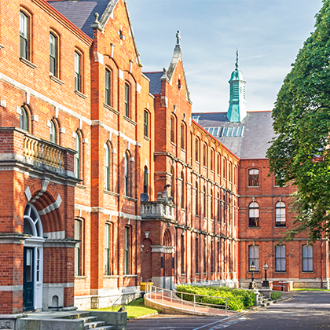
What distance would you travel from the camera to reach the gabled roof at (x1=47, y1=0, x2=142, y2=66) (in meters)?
30.4

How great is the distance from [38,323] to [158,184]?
879 inches

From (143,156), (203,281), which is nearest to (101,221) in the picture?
(143,156)

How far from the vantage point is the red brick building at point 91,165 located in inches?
784

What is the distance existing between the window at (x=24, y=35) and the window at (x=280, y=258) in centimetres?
4643

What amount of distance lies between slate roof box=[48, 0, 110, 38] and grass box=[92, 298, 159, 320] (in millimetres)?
12558

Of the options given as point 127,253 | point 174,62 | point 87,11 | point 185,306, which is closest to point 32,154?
point 185,306

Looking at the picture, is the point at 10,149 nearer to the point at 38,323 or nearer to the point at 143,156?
the point at 38,323

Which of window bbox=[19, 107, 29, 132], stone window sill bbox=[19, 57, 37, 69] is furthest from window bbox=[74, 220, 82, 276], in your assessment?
stone window sill bbox=[19, 57, 37, 69]

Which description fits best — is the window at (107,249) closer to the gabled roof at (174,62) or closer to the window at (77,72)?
the window at (77,72)

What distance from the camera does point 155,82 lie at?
41.4m

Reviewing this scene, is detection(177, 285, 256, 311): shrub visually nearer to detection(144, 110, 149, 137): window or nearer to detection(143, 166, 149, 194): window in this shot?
detection(143, 166, 149, 194): window

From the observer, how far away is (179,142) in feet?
142

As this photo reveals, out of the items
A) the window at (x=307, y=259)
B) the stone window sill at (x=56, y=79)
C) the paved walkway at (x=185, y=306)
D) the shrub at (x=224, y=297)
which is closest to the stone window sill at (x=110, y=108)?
the stone window sill at (x=56, y=79)

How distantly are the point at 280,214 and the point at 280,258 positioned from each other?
4.54 m
